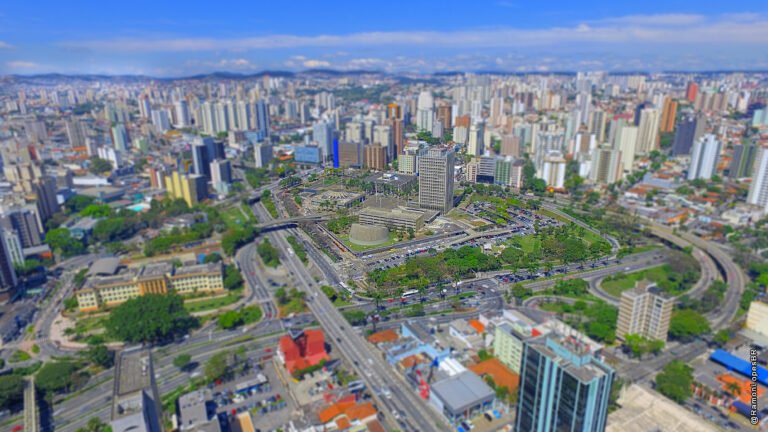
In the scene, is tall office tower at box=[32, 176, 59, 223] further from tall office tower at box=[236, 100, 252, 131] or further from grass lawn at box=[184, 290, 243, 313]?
tall office tower at box=[236, 100, 252, 131]

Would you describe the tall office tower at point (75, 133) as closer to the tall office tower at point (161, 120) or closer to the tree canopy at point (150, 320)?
the tall office tower at point (161, 120)

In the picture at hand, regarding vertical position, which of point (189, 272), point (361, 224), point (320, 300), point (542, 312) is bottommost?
point (189, 272)

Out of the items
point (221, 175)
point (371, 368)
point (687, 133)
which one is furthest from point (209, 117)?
point (687, 133)

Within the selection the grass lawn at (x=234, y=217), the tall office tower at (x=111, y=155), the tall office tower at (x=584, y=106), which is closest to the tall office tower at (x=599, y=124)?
the tall office tower at (x=584, y=106)

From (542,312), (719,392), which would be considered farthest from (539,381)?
(719,392)

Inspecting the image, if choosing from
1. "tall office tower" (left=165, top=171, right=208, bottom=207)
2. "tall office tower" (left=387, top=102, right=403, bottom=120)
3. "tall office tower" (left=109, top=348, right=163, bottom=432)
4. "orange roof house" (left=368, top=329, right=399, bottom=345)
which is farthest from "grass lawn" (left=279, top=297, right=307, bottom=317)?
"tall office tower" (left=165, top=171, right=208, bottom=207)

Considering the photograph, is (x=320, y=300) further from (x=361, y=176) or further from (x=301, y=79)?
(x=301, y=79)

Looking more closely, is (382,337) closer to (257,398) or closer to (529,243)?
(257,398)
